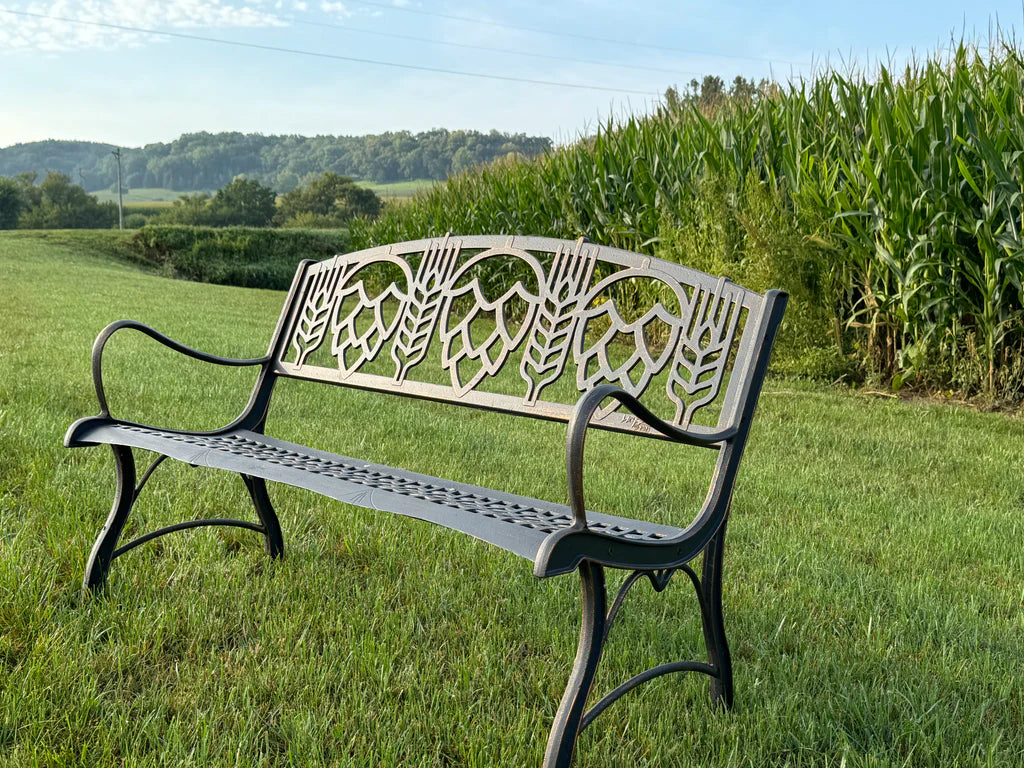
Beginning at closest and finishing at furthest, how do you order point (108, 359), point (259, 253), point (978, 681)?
1. point (978, 681)
2. point (108, 359)
3. point (259, 253)

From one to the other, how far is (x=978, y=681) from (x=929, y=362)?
4.29 m

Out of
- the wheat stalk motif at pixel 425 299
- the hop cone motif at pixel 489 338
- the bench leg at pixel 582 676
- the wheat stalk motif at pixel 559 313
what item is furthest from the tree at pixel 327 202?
the bench leg at pixel 582 676

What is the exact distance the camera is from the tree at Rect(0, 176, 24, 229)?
1972 inches

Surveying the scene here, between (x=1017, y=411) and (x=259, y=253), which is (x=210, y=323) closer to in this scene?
(x=1017, y=411)

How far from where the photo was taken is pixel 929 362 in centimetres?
573

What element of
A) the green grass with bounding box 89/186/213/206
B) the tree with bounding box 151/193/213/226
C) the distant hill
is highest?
the distant hill

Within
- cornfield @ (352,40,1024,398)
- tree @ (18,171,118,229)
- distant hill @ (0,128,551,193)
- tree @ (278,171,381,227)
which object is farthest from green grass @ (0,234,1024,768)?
tree @ (18,171,118,229)

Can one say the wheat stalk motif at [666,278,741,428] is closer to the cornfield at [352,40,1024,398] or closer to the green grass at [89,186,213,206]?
the cornfield at [352,40,1024,398]

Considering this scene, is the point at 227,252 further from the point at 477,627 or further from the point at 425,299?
the point at 477,627

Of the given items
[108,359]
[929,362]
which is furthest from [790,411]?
[108,359]

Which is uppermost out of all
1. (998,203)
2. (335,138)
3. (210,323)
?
(335,138)

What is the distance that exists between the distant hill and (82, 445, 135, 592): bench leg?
42446 mm

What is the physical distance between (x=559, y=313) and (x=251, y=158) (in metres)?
84.9

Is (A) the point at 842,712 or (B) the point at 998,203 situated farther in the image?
(B) the point at 998,203
